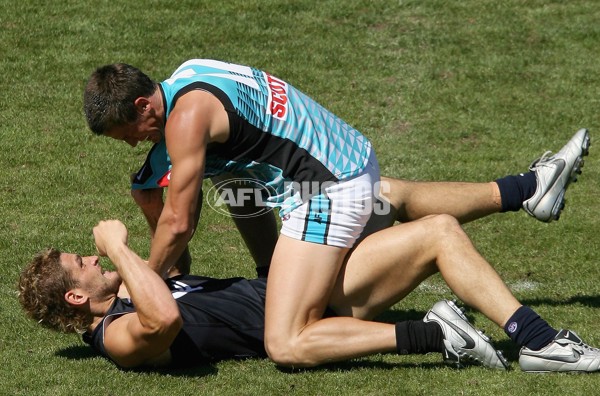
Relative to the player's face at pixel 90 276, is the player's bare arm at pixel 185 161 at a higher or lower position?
higher

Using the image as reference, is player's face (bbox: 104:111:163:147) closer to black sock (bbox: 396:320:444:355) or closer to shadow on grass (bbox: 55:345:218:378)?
shadow on grass (bbox: 55:345:218:378)

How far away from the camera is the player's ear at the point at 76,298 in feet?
17.9

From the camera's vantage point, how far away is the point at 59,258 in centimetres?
552

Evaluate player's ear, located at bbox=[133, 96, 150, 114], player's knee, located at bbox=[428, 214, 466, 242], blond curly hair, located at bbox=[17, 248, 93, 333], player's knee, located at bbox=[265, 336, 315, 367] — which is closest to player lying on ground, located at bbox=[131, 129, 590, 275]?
player's knee, located at bbox=[428, 214, 466, 242]

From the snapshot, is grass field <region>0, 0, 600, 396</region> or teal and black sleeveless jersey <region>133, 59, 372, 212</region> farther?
teal and black sleeveless jersey <region>133, 59, 372, 212</region>

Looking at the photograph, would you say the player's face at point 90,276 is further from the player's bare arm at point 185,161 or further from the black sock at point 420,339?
the black sock at point 420,339

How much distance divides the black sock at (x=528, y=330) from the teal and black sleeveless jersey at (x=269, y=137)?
1.19 meters

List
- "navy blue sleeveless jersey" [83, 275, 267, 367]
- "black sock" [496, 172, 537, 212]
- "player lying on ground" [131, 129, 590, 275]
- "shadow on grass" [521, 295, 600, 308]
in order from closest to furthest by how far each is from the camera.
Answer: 1. "navy blue sleeveless jersey" [83, 275, 267, 367]
2. "player lying on ground" [131, 129, 590, 275]
3. "black sock" [496, 172, 537, 212]
4. "shadow on grass" [521, 295, 600, 308]

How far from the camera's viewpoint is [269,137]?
18.4ft

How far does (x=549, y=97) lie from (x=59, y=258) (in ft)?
21.0

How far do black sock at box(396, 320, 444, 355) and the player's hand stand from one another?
1.52m

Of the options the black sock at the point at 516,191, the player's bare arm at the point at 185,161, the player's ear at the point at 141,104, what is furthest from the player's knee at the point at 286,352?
the black sock at the point at 516,191

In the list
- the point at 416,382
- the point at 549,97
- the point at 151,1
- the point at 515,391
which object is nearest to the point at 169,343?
the point at 416,382

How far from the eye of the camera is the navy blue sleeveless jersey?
5.47 metres
